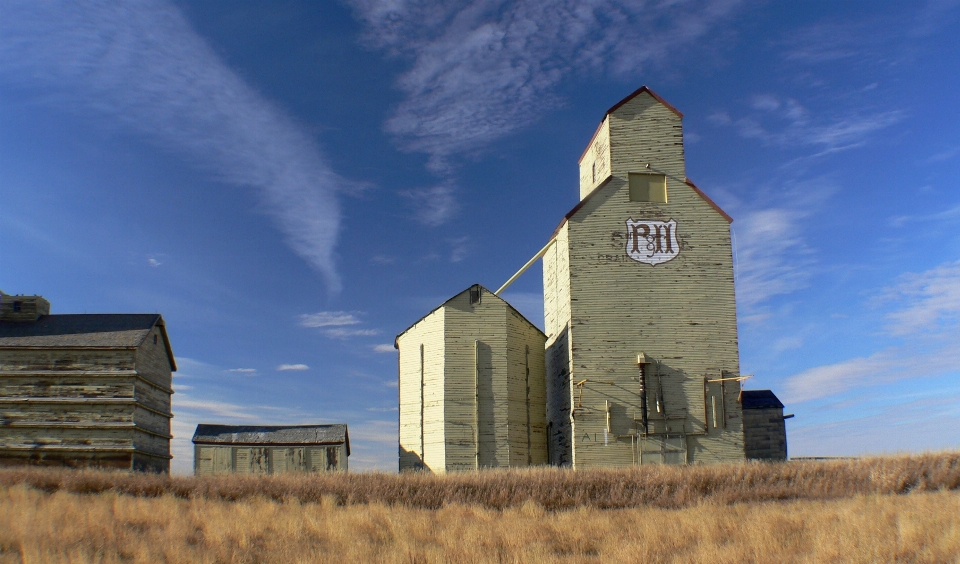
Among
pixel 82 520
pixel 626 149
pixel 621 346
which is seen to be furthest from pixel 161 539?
pixel 626 149

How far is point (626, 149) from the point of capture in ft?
102

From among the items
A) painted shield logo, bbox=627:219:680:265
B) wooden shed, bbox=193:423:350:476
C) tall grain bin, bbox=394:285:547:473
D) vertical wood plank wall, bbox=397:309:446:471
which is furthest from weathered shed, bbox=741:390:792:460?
wooden shed, bbox=193:423:350:476

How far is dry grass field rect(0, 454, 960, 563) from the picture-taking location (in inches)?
666

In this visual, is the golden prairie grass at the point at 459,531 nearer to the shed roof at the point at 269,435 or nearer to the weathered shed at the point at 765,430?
the weathered shed at the point at 765,430

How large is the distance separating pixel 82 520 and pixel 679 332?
19871mm

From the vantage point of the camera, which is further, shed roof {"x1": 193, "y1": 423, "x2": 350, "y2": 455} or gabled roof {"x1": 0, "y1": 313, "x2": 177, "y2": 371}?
shed roof {"x1": 193, "y1": 423, "x2": 350, "y2": 455}

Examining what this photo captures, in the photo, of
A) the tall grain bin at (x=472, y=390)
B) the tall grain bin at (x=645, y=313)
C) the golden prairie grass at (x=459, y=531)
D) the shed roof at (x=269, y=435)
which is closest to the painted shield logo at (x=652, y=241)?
the tall grain bin at (x=645, y=313)

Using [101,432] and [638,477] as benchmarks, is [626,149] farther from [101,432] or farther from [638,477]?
[101,432]

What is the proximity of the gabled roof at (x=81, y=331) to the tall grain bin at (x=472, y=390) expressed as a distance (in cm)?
1019

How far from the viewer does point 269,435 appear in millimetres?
34281

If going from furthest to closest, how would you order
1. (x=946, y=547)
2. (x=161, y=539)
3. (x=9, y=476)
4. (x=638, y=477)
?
(x=638, y=477) < (x=9, y=476) < (x=161, y=539) < (x=946, y=547)

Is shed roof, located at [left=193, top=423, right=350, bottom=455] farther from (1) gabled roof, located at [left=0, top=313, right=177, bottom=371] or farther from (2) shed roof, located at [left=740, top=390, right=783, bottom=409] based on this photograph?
(2) shed roof, located at [left=740, top=390, right=783, bottom=409]

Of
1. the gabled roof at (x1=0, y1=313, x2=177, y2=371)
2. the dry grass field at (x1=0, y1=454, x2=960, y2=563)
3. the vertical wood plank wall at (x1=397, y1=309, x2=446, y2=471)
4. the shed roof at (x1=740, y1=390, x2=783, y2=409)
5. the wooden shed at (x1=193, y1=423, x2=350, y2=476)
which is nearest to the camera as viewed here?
the dry grass field at (x1=0, y1=454, x2=960, y2=563)

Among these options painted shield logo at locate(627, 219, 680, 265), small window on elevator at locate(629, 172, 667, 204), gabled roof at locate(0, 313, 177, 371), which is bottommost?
gabled roof at locate(0, 313, 177, 371)
